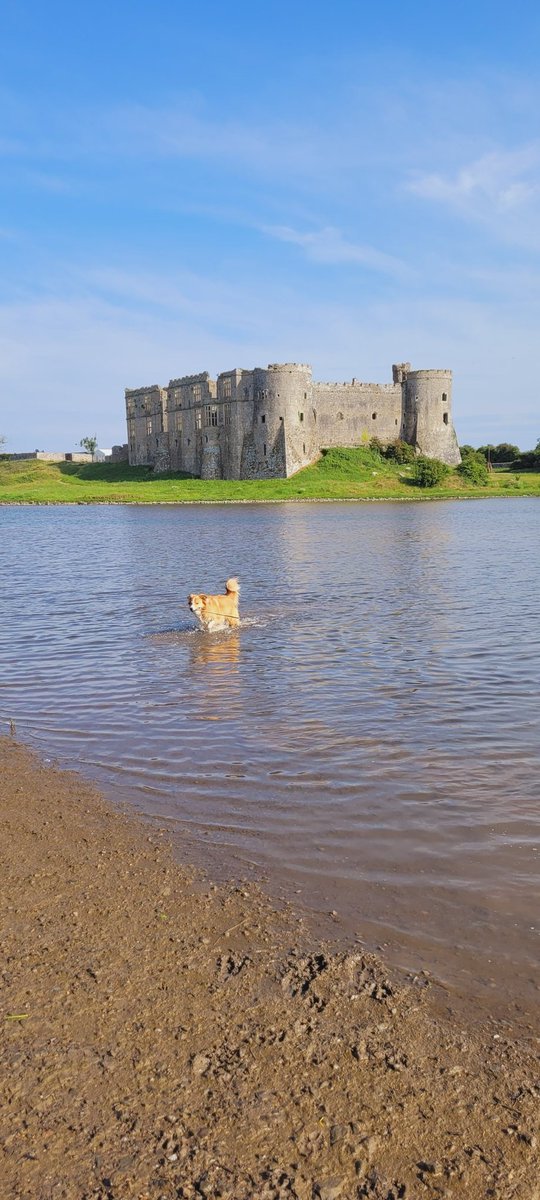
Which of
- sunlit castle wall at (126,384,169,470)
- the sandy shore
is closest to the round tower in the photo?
sunlit castle wall at (126,384,169,470)

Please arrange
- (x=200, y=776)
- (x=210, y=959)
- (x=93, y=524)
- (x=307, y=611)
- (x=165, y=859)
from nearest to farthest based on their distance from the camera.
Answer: (x=210, y=959)
(x=165, y=859)
(x=200, y=776)
(x=307, y=611)
(x=93, y=524)

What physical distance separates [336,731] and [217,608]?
675 centimetres

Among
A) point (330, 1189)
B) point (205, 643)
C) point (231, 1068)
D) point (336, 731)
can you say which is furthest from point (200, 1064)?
point (205, 643)

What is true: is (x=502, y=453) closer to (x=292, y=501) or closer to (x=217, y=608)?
(x=292, y=501)

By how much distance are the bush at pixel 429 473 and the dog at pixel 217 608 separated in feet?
224

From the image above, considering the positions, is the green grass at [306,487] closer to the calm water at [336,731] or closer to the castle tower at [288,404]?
the castle tower at [288,404]

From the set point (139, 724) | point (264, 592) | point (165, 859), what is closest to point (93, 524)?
point (264, 592)

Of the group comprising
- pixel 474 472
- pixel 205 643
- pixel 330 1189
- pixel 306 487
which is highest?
pixel 474 472

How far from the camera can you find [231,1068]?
12.1 ft

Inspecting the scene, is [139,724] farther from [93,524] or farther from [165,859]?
[93,524]

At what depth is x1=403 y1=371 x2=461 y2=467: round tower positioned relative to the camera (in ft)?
297

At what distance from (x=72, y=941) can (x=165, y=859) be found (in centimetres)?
120

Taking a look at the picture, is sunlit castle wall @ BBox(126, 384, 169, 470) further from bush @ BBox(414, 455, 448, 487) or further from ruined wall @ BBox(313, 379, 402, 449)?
bush @ BBox(414, 455, 448, 487)

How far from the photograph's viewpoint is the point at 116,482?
9631cm
